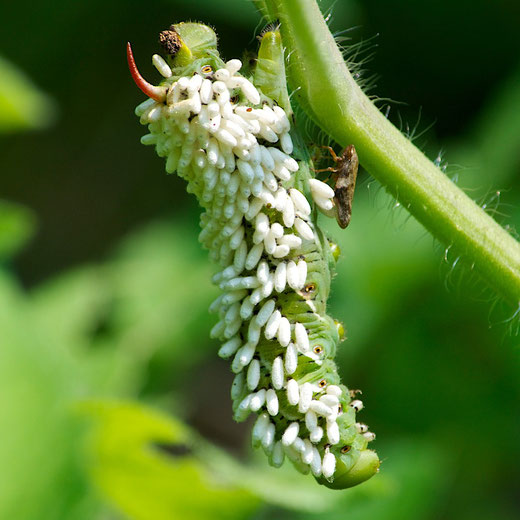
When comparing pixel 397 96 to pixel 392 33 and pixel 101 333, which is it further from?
A: pixel 101 333

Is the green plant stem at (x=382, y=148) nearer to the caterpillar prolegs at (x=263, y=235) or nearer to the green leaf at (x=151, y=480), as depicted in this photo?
the caterpillar prolegs at (x=263, y=235)

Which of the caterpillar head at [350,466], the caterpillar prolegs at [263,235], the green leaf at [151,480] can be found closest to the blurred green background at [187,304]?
the green leaf at [151,480]

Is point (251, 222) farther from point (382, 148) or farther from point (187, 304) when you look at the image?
point (187, 304)

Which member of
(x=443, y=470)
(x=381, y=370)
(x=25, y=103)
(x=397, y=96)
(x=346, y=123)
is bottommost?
(x=443, y=470)

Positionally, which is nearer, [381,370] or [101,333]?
[381,370]

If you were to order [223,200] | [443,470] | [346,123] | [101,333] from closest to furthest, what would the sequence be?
[346,123] → [223,200] → [443,470] → [101,333]

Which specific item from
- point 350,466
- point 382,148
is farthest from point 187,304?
point 382,148

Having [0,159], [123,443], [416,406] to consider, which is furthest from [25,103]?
[0,159]
